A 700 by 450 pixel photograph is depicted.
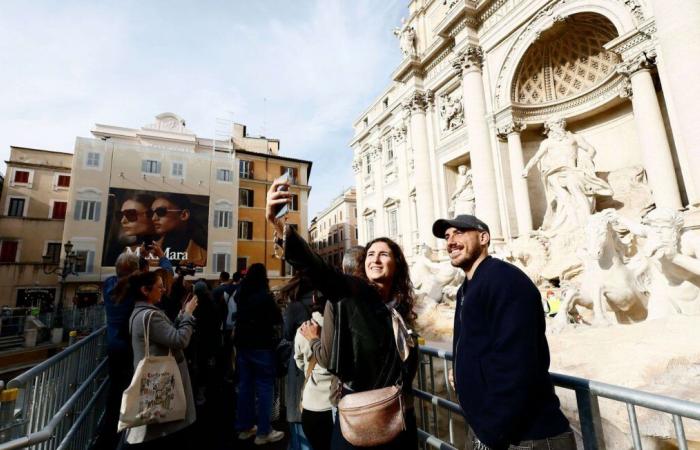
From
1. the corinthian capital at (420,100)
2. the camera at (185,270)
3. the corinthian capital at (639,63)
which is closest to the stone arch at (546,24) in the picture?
the corinthian capital at (639,63)

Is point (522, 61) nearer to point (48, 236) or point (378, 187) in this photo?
point (378, 187)

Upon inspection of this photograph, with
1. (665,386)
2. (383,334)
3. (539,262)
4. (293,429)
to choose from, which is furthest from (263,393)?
(539,262)

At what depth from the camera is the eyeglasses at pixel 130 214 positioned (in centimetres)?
2192

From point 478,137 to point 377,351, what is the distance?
42.9 ft

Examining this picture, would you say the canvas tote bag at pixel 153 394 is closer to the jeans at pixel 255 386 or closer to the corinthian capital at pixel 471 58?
the jeans at pixel 255 386

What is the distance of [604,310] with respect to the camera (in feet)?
16.8

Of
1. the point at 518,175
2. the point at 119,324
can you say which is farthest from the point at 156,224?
the point at 119,324

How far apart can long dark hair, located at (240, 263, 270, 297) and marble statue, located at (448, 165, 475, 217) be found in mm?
11517

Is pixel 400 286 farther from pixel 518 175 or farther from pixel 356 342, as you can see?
pixel 518 175

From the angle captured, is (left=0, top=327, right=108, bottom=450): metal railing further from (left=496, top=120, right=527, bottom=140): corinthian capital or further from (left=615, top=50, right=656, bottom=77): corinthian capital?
(left=496, top=120, right=527, bottom=140): corinthian capital

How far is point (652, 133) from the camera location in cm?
889

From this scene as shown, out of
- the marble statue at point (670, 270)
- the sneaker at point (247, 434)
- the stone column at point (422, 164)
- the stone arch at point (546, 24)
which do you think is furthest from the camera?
the stone column at point (422, 164)

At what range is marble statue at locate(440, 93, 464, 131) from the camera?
49.0ft

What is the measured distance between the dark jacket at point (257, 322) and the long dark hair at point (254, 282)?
0.06 meters
